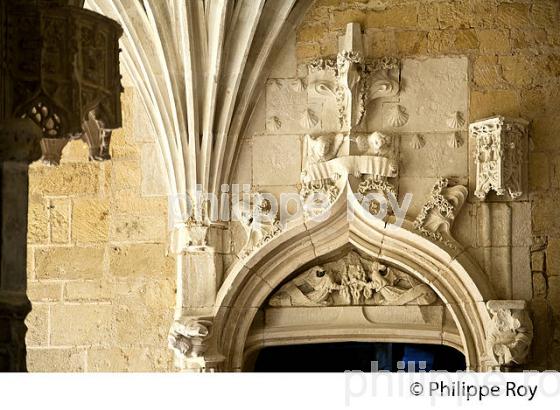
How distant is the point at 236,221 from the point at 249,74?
2.64ft

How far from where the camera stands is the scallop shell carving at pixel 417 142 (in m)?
7.29

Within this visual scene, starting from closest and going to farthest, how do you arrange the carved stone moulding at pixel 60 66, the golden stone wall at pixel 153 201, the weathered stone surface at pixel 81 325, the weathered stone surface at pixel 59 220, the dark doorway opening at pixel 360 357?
the carved stone moulding at pixel 60 66
the golden stone wall at pixel 153 201
the weathered stone surface at pixel 81 325
the weathered stone surface at pixel 59 220
the dark doorway opening at pixel 360 357

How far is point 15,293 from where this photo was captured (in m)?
3.71

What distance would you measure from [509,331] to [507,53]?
1.49 metres

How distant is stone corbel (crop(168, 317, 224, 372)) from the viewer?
7.19m

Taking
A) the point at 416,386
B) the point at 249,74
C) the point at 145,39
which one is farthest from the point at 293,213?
the point at 416,386

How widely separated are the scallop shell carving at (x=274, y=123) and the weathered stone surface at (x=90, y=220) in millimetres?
1007

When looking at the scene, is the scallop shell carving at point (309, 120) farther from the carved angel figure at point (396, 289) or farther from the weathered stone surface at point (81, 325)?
the weathered stone surface at point (81, 325)

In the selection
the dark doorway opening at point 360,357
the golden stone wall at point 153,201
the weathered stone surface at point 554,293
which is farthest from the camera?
the dark doorway opening at point 360,357

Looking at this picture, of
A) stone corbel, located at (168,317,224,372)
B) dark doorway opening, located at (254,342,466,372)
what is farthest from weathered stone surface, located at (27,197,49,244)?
dark doorway opening, located at (254,342,466,372)

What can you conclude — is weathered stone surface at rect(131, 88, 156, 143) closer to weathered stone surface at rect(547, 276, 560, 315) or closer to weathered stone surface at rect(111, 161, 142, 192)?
weathered stone surface at rect(111, 161, 142, 192)

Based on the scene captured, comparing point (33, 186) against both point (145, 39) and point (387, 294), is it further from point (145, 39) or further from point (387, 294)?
point (387, 294)

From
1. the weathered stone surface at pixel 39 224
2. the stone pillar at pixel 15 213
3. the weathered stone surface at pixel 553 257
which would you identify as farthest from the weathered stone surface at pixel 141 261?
the stone pillar at pixel 15 213

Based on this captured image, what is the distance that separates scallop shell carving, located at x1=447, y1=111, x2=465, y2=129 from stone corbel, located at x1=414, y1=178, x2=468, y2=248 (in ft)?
1.01
